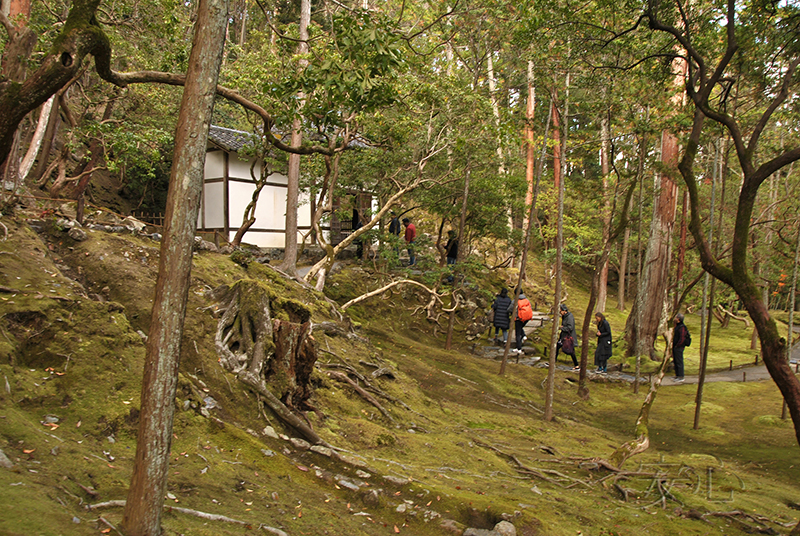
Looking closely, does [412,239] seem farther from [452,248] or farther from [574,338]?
[574,338]

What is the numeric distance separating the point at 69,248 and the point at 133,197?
47.8 ft

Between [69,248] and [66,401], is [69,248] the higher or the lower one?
the higher one

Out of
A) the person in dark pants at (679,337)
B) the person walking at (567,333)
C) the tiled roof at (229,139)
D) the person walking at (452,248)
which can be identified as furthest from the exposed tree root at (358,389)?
the person walking at (452,248)

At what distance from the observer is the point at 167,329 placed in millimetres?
3529

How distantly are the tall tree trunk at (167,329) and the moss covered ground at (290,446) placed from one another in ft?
1.12

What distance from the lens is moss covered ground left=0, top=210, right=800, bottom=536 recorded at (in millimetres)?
4527

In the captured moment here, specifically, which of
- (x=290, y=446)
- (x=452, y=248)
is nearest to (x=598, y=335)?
(x=452, y=248)

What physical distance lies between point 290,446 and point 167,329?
10.9ft

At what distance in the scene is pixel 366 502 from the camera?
5.52 m

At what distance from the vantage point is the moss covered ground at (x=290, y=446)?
453 cm

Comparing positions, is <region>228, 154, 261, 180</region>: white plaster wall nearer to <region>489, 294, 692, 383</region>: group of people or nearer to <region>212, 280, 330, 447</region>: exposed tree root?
<region>489, 294, 692, 383</region>: group of people

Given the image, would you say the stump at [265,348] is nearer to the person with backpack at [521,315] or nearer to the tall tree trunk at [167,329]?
the tall tree trunk at [167,329]

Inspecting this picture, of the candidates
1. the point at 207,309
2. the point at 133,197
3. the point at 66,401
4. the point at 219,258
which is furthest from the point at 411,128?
the point at 133,197

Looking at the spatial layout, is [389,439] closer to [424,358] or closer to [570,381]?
[424,358]
